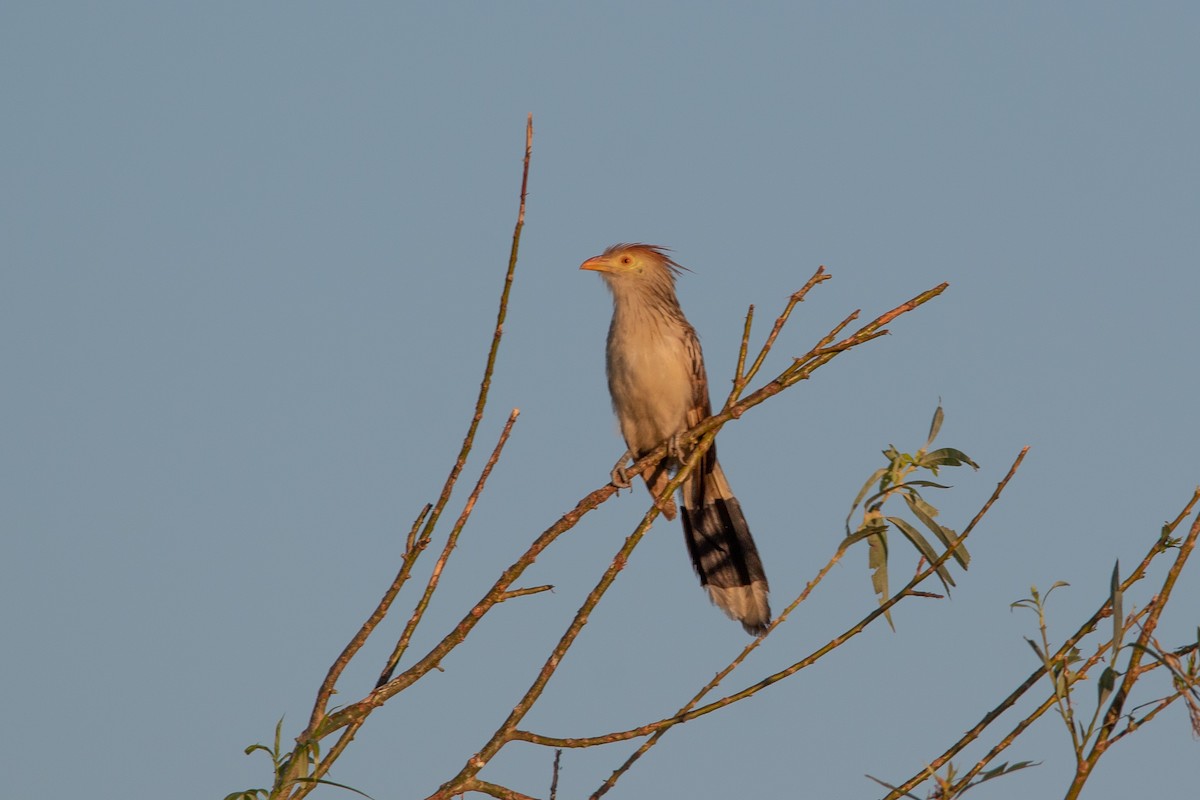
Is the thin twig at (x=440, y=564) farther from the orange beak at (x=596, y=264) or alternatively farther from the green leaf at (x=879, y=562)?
the orange beak at (x=596, y=264)

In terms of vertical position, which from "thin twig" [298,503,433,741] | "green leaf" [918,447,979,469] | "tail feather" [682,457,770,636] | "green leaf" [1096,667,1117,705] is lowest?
"green leaf" [1096,667,1117,705]

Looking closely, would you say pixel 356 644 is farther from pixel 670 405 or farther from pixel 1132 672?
pixel 670 405

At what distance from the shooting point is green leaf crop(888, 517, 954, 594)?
10.0ft

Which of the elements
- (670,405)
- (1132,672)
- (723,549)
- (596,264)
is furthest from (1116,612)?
(596,264)

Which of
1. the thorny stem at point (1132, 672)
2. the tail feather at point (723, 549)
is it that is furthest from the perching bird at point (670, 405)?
the thorny stem at point (1132, 672)

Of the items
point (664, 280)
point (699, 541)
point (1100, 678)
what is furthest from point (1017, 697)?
point (664, 280)

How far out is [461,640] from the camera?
2.67 meters

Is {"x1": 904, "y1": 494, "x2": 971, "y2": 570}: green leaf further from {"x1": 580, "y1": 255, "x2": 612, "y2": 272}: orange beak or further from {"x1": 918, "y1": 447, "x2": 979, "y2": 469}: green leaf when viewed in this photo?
{"x1": 580, "y1": 255, "x2": 612, "y2": 272}: orange beak

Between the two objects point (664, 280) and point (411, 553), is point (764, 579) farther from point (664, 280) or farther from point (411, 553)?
point (411, 553)

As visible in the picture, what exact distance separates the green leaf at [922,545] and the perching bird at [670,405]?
2387 millimetres

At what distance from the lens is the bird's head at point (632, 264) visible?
7.78 meters

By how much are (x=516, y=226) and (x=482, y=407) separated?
1.34 ft

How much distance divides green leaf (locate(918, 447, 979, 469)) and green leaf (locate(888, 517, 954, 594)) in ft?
0.48

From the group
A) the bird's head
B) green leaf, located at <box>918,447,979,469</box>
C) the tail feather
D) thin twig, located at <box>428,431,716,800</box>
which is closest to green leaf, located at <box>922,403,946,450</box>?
green leaf, located at <box>918,447,979,469</box>
